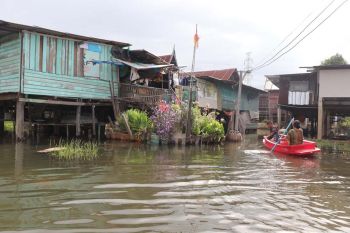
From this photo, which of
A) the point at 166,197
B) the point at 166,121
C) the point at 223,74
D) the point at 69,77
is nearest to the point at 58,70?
the point at 69,77

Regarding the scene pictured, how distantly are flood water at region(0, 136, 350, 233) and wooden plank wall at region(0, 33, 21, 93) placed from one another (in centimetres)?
700

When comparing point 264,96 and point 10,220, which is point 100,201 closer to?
point 10,220

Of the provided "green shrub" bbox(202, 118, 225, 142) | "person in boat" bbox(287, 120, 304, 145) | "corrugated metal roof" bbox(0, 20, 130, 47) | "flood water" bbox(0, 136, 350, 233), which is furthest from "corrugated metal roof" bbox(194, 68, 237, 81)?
"flood water" bbox(0, 136, 350, 233)

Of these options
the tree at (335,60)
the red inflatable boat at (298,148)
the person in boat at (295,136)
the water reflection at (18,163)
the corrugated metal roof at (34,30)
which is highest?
the tree at (335,60)

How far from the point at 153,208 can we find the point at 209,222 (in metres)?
0.94

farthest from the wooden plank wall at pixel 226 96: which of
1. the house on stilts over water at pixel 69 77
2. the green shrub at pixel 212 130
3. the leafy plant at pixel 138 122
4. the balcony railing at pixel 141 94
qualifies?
the leafy plant at pixel 138 122

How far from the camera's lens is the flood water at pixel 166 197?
476 centimetres

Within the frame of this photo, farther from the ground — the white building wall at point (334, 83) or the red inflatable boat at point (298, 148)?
the white building wall at point (334, 83)

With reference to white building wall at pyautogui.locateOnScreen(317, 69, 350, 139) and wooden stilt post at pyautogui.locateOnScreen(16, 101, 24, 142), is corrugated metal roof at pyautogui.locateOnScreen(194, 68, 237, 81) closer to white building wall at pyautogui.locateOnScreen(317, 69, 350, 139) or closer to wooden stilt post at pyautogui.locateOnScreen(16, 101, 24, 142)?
white building wall at pyautogui.locateOnScreen(317, 69, 350, 139)

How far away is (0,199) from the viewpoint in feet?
18.7

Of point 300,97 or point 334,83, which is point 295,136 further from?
point 300,97

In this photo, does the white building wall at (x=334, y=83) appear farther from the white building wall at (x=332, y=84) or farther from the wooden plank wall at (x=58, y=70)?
the wooden plank wall at (x=58, y=70)

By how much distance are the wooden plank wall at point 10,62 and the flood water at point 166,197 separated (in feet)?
23.0

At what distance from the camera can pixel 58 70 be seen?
17.6 m
